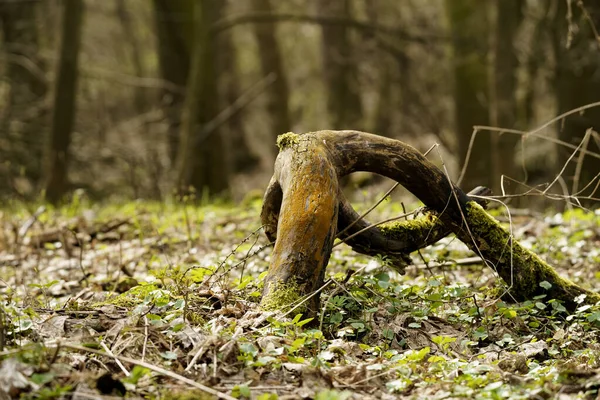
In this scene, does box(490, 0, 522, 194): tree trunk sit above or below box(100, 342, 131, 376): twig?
above

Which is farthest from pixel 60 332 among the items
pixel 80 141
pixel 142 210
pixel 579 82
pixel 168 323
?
pixel 80 141

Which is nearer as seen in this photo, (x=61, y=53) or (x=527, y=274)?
(x=527, y=274)

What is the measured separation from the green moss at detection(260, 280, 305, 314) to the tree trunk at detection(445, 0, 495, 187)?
8459mm

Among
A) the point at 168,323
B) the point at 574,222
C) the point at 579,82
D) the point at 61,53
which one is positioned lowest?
the point at 574,222

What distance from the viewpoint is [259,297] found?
407 cm

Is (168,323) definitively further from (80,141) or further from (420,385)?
(80,141)

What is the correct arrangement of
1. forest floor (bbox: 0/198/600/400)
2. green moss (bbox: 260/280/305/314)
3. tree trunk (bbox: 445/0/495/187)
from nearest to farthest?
1. forest floor (bbox: 0/198/600/400)
2. green moss (bbox: 260/280/305/314)
3. tree trunk (bbox: 445/0/495/187)

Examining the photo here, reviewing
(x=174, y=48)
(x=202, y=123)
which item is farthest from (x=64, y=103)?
(x=174, y=48)

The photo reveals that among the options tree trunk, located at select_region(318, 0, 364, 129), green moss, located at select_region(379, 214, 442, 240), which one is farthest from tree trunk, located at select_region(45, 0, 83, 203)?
green moss, located at select_region(379, 214, 442, 240)

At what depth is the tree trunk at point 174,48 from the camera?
12.0 meters

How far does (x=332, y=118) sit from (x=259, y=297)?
1198 cm

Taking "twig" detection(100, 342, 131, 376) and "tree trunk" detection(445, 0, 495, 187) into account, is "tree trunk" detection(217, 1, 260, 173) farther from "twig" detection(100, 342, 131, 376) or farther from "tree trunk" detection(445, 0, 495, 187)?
"twig" detection(100, 342, 131, 376)

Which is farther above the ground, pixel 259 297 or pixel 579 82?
pixel 579 82

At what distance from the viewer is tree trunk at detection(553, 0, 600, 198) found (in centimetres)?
973
